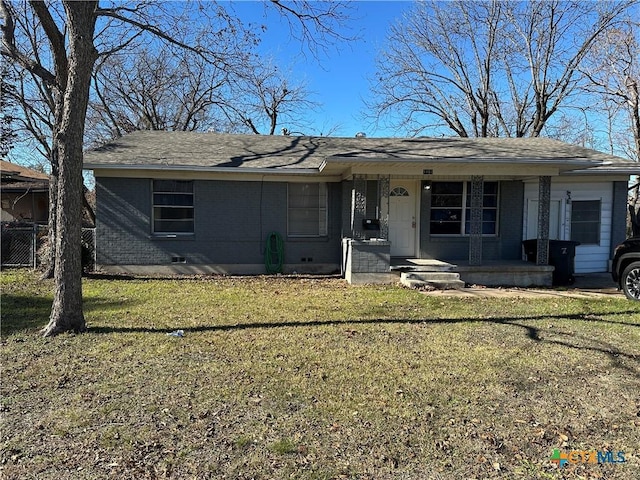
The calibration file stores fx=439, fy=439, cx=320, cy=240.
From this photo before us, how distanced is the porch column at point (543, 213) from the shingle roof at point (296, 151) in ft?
2.15

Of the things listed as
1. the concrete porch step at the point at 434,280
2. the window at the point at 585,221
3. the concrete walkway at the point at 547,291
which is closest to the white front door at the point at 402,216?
the concrete porch step at the point at 434,280

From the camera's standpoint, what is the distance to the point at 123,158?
11.3 meters

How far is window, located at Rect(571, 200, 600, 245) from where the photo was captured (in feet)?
41.7

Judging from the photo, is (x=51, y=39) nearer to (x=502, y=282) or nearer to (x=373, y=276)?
(x=373, y=276)

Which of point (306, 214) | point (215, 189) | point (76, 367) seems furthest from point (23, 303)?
point (306, 214)

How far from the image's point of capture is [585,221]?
12.8 m

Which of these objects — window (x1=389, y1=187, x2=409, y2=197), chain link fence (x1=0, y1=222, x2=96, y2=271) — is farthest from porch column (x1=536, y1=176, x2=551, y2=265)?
chain link fence (x1=0, y1=222, x2=96, y2=271)

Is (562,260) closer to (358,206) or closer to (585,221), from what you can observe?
(585,221)

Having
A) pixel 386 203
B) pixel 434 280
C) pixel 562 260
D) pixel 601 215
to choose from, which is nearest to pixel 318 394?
pixel 434 280

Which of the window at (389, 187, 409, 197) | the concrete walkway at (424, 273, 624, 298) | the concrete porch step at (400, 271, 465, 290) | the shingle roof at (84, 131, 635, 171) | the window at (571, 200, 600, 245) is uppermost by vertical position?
the shingle roof at (84, 131, 635, 171)

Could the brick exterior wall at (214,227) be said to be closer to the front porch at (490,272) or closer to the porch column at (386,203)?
the porch column at (386,203)

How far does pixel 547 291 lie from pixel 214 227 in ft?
27.7

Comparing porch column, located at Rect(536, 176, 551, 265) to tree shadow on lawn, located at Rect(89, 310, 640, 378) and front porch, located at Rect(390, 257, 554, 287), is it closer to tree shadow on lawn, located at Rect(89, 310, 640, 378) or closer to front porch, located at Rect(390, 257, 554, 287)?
front porch, located at Rect(390, 257, 554, 287)

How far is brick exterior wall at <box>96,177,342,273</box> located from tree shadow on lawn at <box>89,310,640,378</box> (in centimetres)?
565
